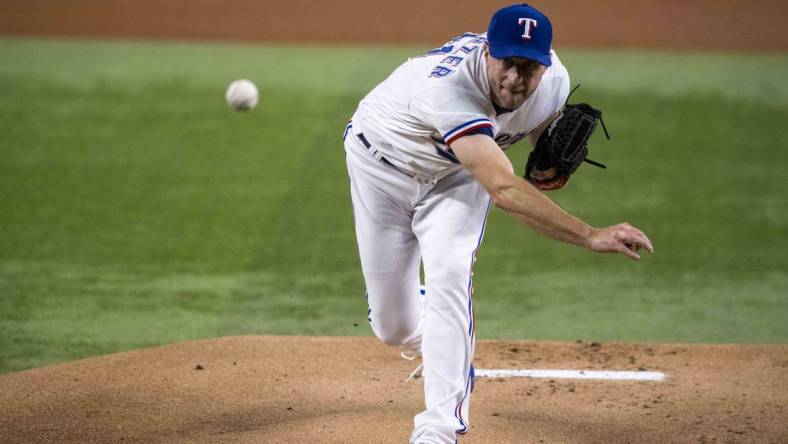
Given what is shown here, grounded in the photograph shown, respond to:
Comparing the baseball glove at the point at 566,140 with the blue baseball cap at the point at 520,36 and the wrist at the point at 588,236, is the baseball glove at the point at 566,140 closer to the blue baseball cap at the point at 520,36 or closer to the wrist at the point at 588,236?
the blue baseball cap at the point at 520,36

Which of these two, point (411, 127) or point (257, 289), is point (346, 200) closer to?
point (257, 289)

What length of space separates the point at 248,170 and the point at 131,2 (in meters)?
8.50

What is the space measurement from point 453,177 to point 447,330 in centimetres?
64

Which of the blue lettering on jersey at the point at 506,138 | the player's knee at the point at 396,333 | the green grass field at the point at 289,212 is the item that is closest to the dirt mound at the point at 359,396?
the player's knee at the point at 396,333

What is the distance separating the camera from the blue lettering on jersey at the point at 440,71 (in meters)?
4.18

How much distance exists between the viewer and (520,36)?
3906 millimetres

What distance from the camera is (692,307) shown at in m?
6.88

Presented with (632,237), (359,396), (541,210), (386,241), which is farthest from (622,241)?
(359,396)

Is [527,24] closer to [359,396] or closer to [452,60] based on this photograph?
[452,60]

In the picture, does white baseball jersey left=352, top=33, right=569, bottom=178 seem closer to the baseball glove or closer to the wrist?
the baseball glove

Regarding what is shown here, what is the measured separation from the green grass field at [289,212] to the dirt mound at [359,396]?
59 centimetres

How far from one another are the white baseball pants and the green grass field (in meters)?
1.74

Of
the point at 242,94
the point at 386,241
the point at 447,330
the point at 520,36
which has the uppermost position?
the point at 520,36

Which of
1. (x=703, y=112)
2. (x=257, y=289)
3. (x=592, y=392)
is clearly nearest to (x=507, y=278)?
(x=257, y=289)
